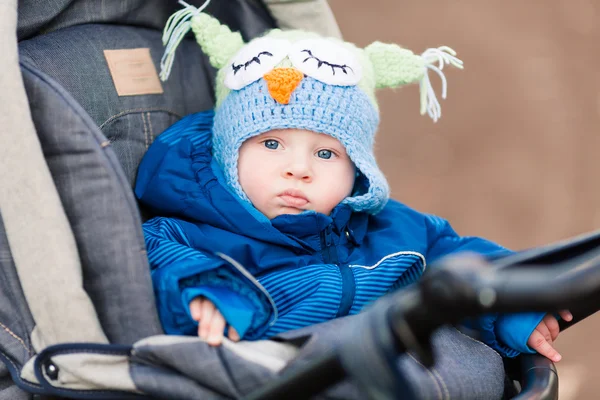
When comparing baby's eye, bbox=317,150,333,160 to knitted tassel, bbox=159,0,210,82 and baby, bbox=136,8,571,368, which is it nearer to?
baby, bbox=136,8,571,368

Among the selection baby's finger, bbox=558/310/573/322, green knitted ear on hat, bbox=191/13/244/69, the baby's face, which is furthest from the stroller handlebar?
green knitted ear on hat, bbox=191/13/244/69

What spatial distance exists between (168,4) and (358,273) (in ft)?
2.40

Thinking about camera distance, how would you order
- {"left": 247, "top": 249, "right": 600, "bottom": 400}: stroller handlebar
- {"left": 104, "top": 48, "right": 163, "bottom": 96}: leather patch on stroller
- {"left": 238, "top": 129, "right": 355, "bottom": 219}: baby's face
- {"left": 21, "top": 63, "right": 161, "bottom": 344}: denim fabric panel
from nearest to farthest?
{"left": 247, "top": 249, "right": 600, "bottom": 400}: stroller handlebar, {"left": 21, "top": 63, "right": 161, "bottom": 344}: denim fabric panel, {"left": 238, "top": 129, "right": 355, "bottom": 219}: baby's face, {"left": 104, "top": 48, "right": 163, "bottom": 96}: leather patch on stroller

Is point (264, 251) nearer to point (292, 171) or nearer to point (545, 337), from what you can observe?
point (292, 171)

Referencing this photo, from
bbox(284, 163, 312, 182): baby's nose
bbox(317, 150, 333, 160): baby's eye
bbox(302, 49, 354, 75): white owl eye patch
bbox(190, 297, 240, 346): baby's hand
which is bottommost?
bbox(190, 297, 240, 346): baby's hand

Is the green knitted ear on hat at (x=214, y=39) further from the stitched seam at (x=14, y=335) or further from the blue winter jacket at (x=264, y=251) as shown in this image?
the stitched seam at (x=14, y=335)

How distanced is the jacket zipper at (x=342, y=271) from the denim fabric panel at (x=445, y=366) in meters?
0.15

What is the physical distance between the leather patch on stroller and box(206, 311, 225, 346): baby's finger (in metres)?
0.57

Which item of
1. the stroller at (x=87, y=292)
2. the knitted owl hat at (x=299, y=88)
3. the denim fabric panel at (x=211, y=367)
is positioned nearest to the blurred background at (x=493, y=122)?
the knitted owl hat at (x=299, y=88)

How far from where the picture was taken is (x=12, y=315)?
102 centimetres

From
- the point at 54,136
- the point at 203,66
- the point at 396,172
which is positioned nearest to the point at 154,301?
the point at 54,136

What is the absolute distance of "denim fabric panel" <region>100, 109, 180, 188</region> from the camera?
4.36 feet

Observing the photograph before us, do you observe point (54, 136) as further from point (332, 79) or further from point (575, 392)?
point (575, 392)

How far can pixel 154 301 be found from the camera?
993 millimetres
